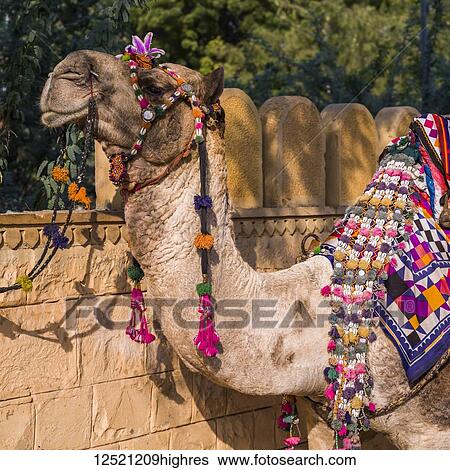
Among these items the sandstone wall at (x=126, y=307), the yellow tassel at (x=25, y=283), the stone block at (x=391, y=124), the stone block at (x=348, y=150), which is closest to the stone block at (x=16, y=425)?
the sandstone wall at (x=126, y=307)

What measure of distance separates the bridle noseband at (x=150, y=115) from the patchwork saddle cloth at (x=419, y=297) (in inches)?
37.7

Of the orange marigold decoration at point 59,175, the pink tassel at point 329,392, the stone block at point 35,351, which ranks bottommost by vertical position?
the pink tassel at point 329,392

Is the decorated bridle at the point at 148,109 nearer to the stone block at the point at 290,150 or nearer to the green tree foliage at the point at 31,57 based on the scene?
the stone block at the point at 290,150

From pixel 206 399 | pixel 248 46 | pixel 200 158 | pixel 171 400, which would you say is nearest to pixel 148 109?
pixel 200 158

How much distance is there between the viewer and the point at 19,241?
12.6 ft

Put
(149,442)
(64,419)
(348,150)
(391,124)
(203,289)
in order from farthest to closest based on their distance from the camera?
(391,124)
(348,150)
(149,442)
(64,419)
(203,289)

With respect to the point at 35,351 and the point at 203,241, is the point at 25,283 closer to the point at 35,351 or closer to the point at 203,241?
the point at 35,351

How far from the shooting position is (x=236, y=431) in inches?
198

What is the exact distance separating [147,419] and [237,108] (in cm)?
171

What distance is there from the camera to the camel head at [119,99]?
324 cm

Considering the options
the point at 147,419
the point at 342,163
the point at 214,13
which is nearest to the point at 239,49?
the point at 214,13

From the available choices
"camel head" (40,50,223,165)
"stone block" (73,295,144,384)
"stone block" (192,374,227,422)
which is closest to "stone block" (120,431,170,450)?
"stone block" (192,374,227,422)

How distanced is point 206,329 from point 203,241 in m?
0.34
